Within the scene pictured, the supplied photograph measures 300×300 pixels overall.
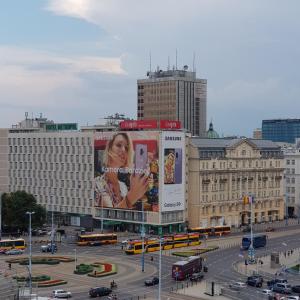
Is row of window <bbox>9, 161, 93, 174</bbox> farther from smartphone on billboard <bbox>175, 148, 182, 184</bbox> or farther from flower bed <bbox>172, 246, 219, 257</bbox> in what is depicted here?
flower bed <bbox>172, 246, 219, 257</bbox>

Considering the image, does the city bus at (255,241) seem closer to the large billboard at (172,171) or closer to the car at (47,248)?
the large billboard at (172,171)

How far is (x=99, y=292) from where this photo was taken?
9556 cm

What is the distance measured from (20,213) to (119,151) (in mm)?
26716

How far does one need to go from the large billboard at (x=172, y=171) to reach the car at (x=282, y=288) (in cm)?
6279

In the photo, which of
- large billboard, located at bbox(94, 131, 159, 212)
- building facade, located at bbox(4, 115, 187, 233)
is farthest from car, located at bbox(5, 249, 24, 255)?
large billboard, located at bbox(94, 131, 159, 212)

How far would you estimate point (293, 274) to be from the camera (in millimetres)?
116375

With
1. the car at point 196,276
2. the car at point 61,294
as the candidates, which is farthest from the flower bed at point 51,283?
the car at point 196,276

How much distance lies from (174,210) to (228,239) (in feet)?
48.4

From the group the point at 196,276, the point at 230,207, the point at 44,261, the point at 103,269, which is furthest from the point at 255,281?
the point at 230,207

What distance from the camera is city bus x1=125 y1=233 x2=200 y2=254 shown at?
5305 inches

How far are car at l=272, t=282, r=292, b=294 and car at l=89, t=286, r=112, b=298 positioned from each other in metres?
22.7

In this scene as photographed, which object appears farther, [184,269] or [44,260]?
[44,260]

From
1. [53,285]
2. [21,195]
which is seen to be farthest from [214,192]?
[53,285]

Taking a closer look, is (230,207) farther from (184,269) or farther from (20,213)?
(184,269)
